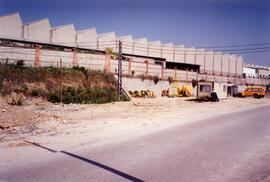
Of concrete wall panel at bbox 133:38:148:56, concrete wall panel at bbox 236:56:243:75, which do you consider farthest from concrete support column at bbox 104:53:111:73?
concrete wall panel at bbox 236:56:243:75

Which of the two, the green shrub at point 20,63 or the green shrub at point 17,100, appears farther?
the green shrub at point 20,63

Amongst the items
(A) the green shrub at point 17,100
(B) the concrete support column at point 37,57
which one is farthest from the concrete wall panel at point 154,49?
(A) the green shrub at point 17,100

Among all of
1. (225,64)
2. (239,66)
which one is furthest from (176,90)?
(239,66)

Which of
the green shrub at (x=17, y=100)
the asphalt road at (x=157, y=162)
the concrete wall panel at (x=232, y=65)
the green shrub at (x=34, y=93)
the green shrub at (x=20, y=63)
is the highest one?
the concrete wall panel at (x=232, y=65)

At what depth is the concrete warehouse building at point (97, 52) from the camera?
90.3 ft

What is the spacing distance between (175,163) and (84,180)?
249 centimetres

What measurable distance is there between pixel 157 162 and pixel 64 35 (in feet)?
120

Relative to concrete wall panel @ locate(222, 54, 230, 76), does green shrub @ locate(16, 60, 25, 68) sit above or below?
below

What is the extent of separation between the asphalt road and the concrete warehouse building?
1878 cm

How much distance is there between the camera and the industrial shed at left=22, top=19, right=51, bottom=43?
36.7m

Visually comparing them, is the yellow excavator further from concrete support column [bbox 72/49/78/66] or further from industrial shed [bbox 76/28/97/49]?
concrete support column [bbox 72/49/78/66]

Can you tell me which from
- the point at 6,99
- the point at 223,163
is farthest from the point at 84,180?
the point at 6,99

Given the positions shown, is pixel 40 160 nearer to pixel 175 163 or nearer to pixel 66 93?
pixel 175 163

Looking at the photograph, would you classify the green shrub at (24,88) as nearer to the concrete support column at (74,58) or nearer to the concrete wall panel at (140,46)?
the concrete support column at (74,58)
